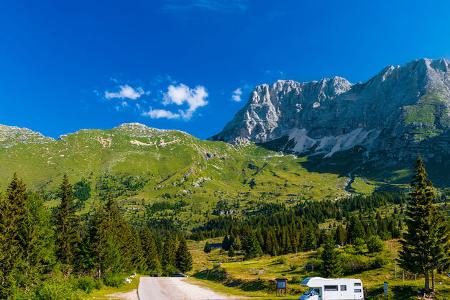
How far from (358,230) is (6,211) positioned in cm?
12533

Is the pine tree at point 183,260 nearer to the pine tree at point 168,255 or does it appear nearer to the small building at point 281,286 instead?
the pine tree at point 168,255

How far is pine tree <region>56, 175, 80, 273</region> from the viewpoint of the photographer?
7738 cm

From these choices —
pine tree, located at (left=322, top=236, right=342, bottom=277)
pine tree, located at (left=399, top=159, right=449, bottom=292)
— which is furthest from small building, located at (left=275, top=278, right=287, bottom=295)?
pine tree, located at (left=399, top=159, right=449, bottom=292)

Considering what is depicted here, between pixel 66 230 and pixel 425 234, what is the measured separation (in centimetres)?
6548

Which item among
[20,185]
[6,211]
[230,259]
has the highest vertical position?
[20,185]

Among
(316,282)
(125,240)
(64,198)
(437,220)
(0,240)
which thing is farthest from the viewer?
(125,240)

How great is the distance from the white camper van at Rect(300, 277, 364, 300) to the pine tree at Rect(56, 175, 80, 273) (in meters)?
49.0

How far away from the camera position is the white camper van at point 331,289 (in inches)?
2029

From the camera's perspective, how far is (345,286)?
174 ft

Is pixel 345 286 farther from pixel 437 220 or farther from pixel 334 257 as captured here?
pixel 334 257

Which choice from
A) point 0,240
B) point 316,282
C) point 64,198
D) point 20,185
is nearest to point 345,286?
point 316,282

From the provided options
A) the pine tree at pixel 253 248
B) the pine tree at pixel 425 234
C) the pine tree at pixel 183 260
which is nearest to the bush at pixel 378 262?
the pine tree at pixel 425 234

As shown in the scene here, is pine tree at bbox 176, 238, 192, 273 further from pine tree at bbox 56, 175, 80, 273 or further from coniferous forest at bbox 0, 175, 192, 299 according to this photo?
pine tree at bbox 56, 175, 80, 273

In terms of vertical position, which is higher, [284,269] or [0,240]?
[0,240]
